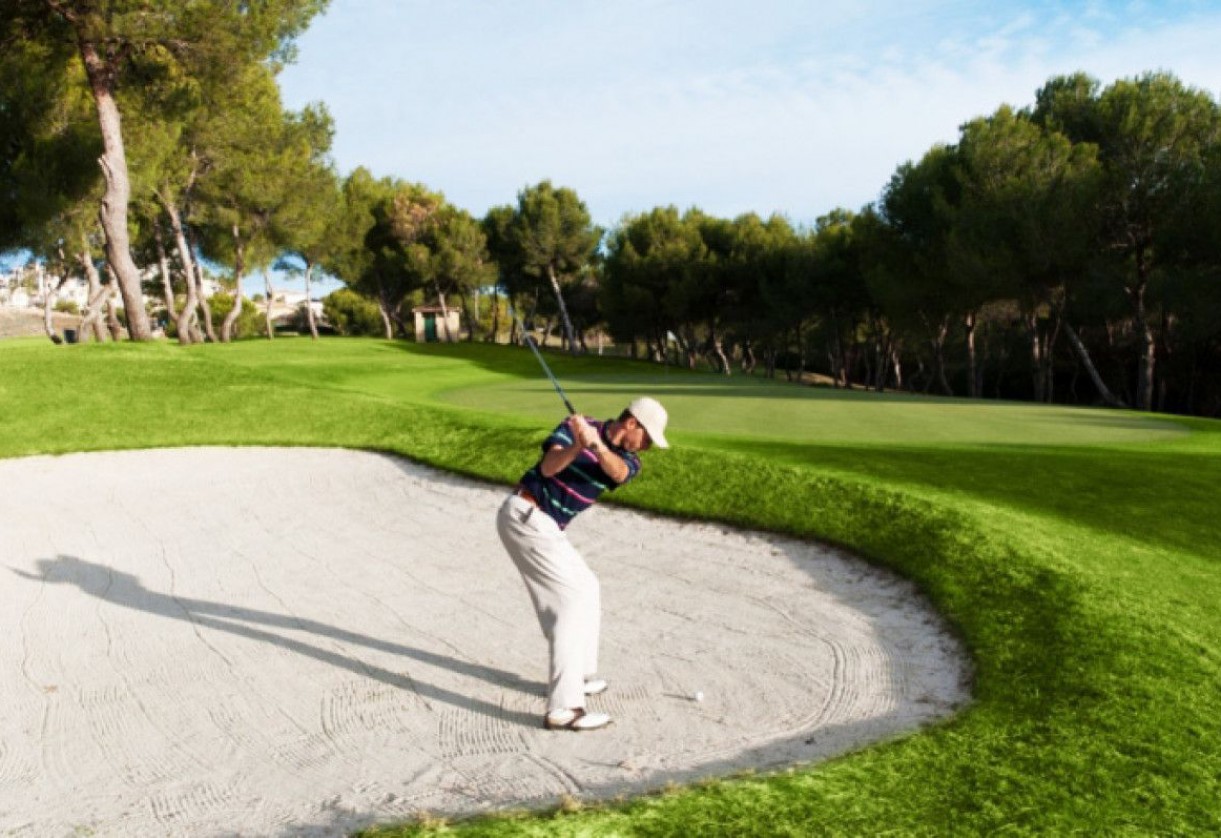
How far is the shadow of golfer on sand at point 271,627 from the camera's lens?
6.48 meters

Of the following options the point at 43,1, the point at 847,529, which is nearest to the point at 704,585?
the point at 847,529

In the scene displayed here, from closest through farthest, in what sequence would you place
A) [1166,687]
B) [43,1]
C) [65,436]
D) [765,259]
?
[1166,687]
[65,436]
[43,1]
[765,259]

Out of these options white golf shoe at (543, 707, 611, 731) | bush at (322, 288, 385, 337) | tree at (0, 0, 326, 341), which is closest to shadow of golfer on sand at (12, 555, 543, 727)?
white golf shoe at (543, 707, 611, 731)

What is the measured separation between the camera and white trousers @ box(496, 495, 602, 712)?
18.8 ft

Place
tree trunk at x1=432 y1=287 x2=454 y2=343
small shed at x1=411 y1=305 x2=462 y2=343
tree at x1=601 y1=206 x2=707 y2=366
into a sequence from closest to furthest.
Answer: tree at x1=601 y1=206 x2=707 y2=366, tree trunk at x1=432 y1=287 x2=454 y2=343, small shed at x1=411 y1=305 x2=462 y2=343

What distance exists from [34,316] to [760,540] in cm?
9256

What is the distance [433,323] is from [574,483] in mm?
83428

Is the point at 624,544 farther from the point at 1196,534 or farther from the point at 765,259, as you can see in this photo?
the point at 765,259

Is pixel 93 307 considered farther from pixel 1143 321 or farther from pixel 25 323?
pixel 25 323

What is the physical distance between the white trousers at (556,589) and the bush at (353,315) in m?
102

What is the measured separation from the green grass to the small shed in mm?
61830

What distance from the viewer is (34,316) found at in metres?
83.1

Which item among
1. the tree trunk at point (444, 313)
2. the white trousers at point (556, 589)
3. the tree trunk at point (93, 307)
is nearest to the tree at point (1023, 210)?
the tree trunk at point (93, 307)

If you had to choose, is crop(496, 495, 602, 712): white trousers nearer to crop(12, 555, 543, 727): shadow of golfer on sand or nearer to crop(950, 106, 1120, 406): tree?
crop(12, 555, 543, 727): shadow of golfer on sand
